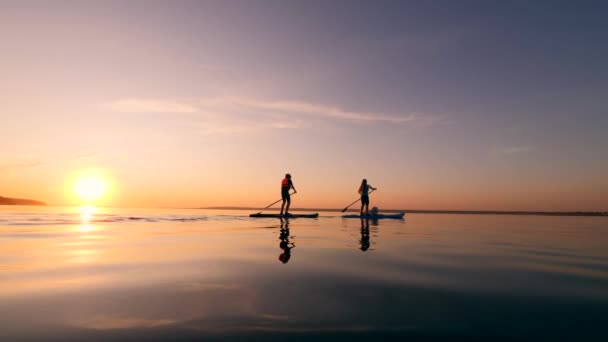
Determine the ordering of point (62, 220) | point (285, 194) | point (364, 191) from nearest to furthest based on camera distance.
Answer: point (62, 220)
point (285, 194)
point (364, 191)

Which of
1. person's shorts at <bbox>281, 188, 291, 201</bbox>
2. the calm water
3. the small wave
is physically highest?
person's shorts at <bbox>281, 188, 291, 201</bbox>

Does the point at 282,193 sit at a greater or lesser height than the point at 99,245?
greater

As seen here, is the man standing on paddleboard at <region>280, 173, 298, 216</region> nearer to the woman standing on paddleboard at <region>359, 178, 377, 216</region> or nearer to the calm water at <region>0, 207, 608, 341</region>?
the woman standing on paddleboard at <region>359, 178, 377, 216</region>

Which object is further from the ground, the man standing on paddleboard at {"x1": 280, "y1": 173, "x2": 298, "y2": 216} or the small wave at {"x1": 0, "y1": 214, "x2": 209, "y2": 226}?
the man standing on paddleboard at {"x1": 280, "y1": 173, "x2": 298, "y2": 216}

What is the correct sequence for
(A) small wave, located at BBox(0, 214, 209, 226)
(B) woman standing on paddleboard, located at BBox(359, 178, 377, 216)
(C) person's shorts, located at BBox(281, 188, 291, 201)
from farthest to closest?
(B) woman standing on paddleboard, located at BBox(359, 178, 377, 216) < (C) person's shorts, located at BBox(281, 188, 291, 201) < (A) small wave, located at BBox(0, 214, 209, 226)

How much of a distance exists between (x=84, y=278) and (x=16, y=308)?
164 centimetres

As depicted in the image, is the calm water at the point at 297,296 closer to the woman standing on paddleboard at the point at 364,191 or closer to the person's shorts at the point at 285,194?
the person's shorts at the point at 285,194

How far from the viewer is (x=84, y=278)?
552cm

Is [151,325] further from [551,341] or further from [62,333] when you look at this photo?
[551,341]

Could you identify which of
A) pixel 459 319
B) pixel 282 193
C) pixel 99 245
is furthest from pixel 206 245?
pixel 282 193

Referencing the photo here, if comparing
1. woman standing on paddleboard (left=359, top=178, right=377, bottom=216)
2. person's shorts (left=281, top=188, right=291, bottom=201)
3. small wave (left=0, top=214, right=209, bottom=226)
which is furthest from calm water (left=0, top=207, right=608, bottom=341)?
woman standing on paddleboard (left=359, top=178, right=377, bottom=216)

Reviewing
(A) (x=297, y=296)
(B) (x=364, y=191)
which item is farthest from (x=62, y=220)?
(A) (x=297, y=296)

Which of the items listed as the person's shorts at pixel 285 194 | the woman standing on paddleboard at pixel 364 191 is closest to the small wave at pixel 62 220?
the person's shorts at pixel 285 194

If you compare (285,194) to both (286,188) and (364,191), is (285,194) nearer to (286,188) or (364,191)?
(286,188)
